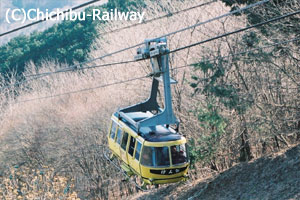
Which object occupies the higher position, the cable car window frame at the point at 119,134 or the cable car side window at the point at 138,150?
the cable car window frame at the point at 119,134

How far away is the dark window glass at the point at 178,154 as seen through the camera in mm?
13234

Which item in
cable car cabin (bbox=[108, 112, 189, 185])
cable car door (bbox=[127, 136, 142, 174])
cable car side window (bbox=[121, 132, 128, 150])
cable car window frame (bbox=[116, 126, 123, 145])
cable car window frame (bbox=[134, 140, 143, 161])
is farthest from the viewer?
cable car window frame (bbox=[116, 126, 123, 145])

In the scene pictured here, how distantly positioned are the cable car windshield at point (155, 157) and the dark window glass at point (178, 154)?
157 millimetres

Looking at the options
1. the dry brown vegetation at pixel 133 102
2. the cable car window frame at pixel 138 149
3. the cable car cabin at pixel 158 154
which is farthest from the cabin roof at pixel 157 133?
the dry brown vegetation at pixel 133 102

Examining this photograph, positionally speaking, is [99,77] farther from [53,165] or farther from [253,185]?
[253,185]

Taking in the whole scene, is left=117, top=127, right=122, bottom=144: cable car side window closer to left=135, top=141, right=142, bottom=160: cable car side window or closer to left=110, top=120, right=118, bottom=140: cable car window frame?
left=110, top=120, right=118, bottom=140: cable car window frame

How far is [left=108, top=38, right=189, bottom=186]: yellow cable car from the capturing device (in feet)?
40.9

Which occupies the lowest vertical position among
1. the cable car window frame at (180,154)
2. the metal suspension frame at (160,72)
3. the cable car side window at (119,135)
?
the cable car window frame at (180,154)

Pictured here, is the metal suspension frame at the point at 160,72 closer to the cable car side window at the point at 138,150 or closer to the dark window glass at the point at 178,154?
the cable car side window at the point at 138,150

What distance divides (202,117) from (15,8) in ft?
284

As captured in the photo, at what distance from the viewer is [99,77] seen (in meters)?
35.0

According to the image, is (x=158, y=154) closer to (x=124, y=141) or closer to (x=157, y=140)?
(x=157, y=140)

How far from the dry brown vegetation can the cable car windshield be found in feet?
18.4

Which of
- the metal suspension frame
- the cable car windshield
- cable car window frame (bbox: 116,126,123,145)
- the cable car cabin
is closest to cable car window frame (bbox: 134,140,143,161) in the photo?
the cable car cabin
